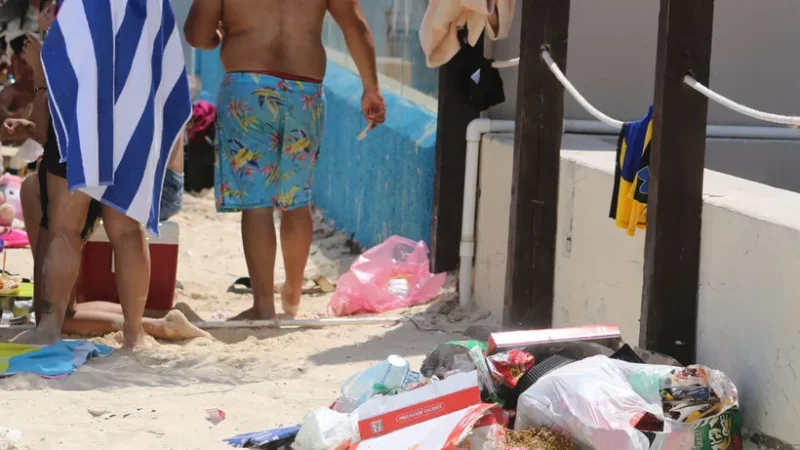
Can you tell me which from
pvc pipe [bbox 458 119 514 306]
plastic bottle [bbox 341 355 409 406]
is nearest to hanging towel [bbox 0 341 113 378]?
plastic bottle [bbox 341 355 409 406]

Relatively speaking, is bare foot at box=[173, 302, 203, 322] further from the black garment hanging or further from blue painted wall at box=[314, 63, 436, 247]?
the black garment hanging

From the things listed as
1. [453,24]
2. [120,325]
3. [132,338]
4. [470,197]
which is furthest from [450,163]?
[132,338]

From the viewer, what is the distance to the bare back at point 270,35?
543cm

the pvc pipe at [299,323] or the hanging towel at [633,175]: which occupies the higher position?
the hanging towel at [633,175]

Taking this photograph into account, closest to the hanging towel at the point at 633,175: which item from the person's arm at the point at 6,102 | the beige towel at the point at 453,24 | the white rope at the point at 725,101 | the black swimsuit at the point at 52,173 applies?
the white rope at the point at 725,101

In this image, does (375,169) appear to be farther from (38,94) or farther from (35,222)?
(38,94)

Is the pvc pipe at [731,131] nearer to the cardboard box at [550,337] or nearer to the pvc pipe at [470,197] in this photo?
the pvc pipe at [470,197]

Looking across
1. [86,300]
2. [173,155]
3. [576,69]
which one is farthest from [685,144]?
[86,300]

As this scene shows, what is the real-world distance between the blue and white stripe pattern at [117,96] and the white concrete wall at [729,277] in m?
1.57

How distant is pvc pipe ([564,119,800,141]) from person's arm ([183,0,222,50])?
5.30ft

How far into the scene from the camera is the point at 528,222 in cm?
479

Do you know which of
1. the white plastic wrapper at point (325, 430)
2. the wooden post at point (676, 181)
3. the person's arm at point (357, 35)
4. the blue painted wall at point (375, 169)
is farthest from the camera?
the blue painted wall at point (375, 169)

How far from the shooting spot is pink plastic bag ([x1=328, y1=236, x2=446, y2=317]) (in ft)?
19.6

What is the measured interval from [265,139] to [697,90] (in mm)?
2364
